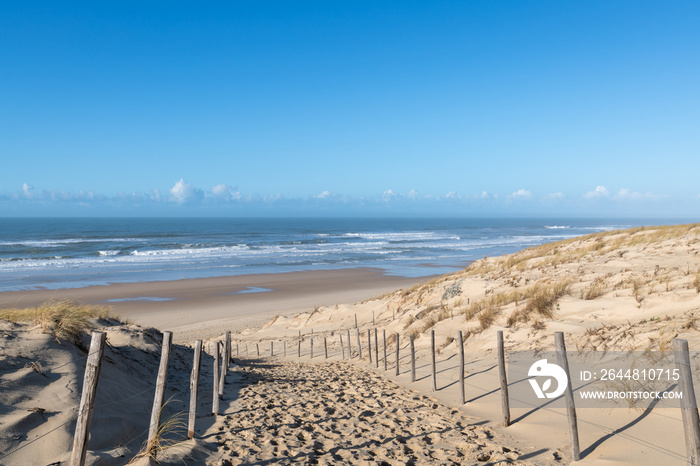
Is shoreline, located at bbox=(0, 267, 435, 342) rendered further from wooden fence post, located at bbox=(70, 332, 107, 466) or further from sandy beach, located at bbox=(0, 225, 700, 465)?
wooden fence post, located at bbox=(70, 332, 107, 466)

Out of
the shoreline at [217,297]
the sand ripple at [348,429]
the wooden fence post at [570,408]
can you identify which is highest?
the wooden fence post at [570,408]

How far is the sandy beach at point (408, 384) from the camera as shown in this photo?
548cm

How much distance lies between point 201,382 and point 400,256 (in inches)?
1748

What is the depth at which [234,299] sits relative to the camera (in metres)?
28.2

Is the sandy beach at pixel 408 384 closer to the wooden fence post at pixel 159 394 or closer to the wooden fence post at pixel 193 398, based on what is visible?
the wooden fence post at pixel 193 398

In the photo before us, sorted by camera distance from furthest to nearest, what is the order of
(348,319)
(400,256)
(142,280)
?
1. (400,256)
2. (142,280)
3. (348,319)

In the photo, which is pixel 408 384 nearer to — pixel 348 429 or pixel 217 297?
pixel 348 429

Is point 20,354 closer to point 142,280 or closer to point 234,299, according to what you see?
point 234,299

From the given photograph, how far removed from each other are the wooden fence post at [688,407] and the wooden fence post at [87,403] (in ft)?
18.8

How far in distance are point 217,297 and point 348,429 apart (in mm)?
23827

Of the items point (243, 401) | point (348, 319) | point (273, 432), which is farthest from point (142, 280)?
point (273, 432)

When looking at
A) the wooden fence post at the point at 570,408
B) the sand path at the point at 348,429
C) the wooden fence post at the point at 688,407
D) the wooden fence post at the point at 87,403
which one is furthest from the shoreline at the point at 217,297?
the wooden fence post at the point at 688,407

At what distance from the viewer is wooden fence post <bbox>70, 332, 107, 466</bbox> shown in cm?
435

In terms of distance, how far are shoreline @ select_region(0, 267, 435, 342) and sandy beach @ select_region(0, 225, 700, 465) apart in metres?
3.77
